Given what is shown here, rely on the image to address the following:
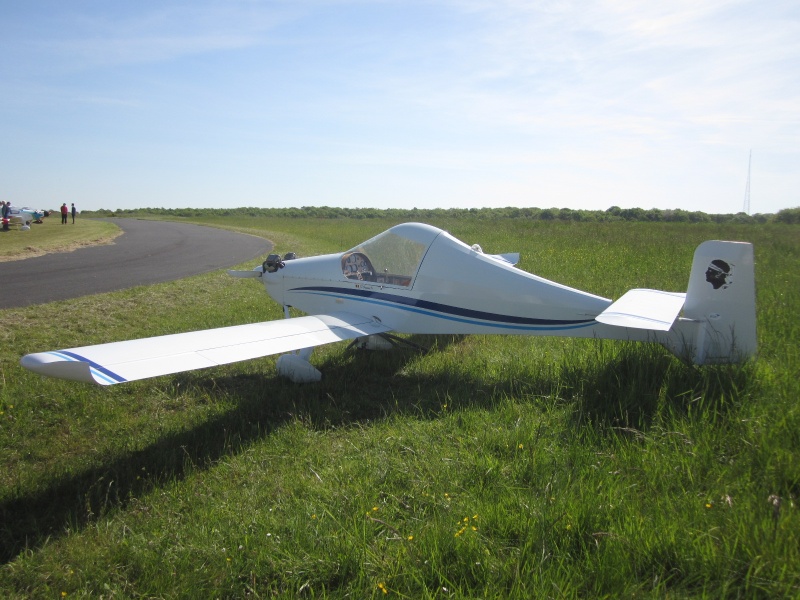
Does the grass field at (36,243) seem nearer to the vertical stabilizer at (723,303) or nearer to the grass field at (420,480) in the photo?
the grass field at (420,480)

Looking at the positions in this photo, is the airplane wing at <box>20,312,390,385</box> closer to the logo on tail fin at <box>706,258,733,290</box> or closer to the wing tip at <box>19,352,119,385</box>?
the wing tip at <box>19,352,119,385</box>

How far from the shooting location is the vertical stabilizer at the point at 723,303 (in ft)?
15.0

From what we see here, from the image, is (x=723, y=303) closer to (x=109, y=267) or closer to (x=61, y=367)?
(x=61, y=367)

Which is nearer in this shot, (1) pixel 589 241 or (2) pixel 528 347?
(2) pixel 528 347

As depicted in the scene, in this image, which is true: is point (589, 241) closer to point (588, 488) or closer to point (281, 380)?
point (281, 380)

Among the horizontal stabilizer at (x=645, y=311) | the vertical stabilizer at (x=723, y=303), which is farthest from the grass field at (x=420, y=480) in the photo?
the horizontal stabilizer at (x=645, y=311)

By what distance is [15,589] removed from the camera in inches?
114

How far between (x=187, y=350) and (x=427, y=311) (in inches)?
110

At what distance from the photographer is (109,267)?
15.5m

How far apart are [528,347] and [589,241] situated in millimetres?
14776

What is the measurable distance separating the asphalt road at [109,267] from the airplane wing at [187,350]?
21.2ft

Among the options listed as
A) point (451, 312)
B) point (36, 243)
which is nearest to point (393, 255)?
point (451, 312)

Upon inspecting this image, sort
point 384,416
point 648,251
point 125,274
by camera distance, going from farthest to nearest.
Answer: point 648,251 < point 125,274 < point 384,416

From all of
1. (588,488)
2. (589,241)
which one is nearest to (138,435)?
(588,488)
